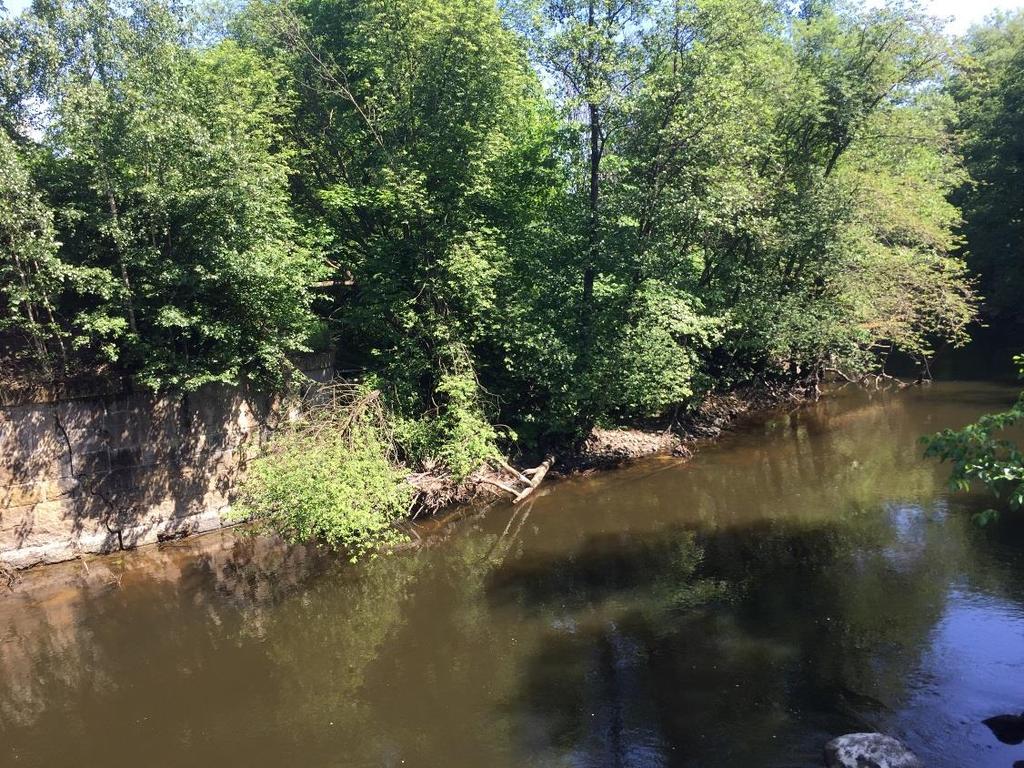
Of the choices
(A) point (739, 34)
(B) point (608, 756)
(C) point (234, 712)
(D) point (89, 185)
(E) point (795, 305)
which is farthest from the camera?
(E) point (795, 305)

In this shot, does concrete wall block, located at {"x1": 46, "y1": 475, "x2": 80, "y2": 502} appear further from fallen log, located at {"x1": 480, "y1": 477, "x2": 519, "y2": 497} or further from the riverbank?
fallen log, located at {"x1": 480, "y1": 477, "x2": 519, "y2": 497}

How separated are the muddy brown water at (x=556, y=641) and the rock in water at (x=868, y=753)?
36cm

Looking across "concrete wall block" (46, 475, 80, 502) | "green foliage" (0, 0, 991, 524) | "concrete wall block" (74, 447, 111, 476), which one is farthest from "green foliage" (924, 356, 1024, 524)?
"concrete wall block" (46, 475, 80, 502)

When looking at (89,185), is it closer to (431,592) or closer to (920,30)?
(431,592)

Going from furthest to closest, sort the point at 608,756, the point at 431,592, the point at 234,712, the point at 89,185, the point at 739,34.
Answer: the point at 739,34
the point at 89,185
the point at 431,592
the point at 234,712
the point at 608,756

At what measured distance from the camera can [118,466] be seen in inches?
541

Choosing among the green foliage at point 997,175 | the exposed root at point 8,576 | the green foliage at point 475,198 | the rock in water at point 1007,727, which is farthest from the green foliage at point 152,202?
the green foliage at point 997,175

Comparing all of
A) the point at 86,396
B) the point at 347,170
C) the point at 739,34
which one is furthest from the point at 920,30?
the point at 86,396

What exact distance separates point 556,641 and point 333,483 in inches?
184

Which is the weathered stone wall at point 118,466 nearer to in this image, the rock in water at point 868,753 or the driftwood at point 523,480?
the driftwood at point 523,480

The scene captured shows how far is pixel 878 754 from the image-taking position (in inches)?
279

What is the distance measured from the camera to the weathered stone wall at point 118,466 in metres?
12.8

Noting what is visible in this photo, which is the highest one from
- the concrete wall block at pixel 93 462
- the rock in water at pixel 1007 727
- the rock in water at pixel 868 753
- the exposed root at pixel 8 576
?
the concrete wall block at pixel 93 462

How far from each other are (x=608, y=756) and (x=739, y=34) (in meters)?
15.9
